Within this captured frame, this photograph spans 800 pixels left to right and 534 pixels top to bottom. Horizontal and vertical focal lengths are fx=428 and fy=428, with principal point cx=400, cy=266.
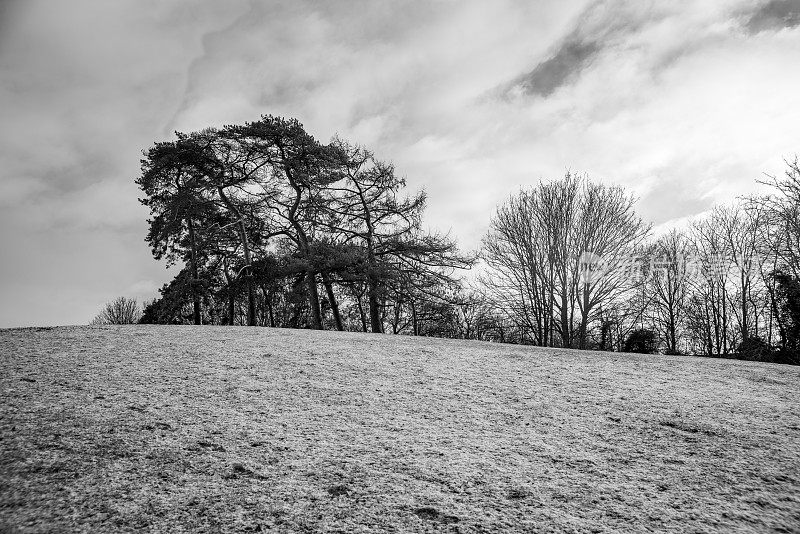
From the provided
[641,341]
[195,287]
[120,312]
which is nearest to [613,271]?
[641,341]

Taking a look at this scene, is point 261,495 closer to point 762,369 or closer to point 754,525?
point 754,525

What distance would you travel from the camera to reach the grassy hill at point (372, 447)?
2514mm

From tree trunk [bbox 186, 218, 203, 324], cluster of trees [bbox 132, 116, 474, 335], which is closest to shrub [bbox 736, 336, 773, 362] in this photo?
cluster of trees [bbox 132, 116, 474, 335]

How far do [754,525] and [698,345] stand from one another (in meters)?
27.0

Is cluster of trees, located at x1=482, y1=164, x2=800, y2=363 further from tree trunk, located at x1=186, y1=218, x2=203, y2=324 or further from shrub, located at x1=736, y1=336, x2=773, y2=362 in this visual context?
tree trunk, located at x1=186, y1=218, x2=203, y2=324

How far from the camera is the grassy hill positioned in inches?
99.0

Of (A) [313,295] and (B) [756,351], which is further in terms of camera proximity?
(A) [313,295]

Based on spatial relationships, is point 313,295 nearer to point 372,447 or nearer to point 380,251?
point 380,251

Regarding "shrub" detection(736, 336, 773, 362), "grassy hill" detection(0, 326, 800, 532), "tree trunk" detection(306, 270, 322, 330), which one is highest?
"tree trunk" detection(306, 270, 322, 330)

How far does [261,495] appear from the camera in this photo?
8.76 feet

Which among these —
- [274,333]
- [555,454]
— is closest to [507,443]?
[555,454]

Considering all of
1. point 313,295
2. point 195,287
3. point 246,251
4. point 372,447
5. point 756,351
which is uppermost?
point 246,251

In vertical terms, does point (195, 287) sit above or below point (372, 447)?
above

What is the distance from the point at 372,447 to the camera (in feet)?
11.3
